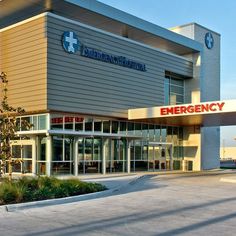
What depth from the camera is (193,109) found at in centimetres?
2836

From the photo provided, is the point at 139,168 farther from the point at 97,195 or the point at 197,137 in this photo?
the point at 97,195

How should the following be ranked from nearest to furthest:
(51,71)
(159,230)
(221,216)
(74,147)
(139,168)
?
(159,230) < (221,216) < (51,71) < (74,147) < (139,168)

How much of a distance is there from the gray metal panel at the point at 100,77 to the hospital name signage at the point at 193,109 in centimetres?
317

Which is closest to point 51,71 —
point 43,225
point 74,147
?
point 74,147

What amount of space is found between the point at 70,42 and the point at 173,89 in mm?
13797

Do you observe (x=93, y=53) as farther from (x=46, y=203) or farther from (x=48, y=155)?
(x=46, y=203)

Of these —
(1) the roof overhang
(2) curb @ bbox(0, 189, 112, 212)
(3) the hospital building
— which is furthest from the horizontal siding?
(2) curb @ bbox(0, 189, 112, 212)

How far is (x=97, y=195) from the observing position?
16000 millimetres

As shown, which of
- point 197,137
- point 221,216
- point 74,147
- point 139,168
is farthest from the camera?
point 197,137

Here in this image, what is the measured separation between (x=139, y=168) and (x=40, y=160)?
9286 mm

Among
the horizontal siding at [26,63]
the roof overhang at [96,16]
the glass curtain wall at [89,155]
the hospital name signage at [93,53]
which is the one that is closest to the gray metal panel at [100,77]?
the hospital name signage at [93,53]

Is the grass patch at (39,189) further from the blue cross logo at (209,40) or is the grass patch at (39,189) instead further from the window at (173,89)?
the blue cross logo at (209,40)

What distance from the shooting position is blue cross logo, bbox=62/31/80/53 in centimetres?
2658

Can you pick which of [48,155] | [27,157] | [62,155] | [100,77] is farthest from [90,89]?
[27,157]
